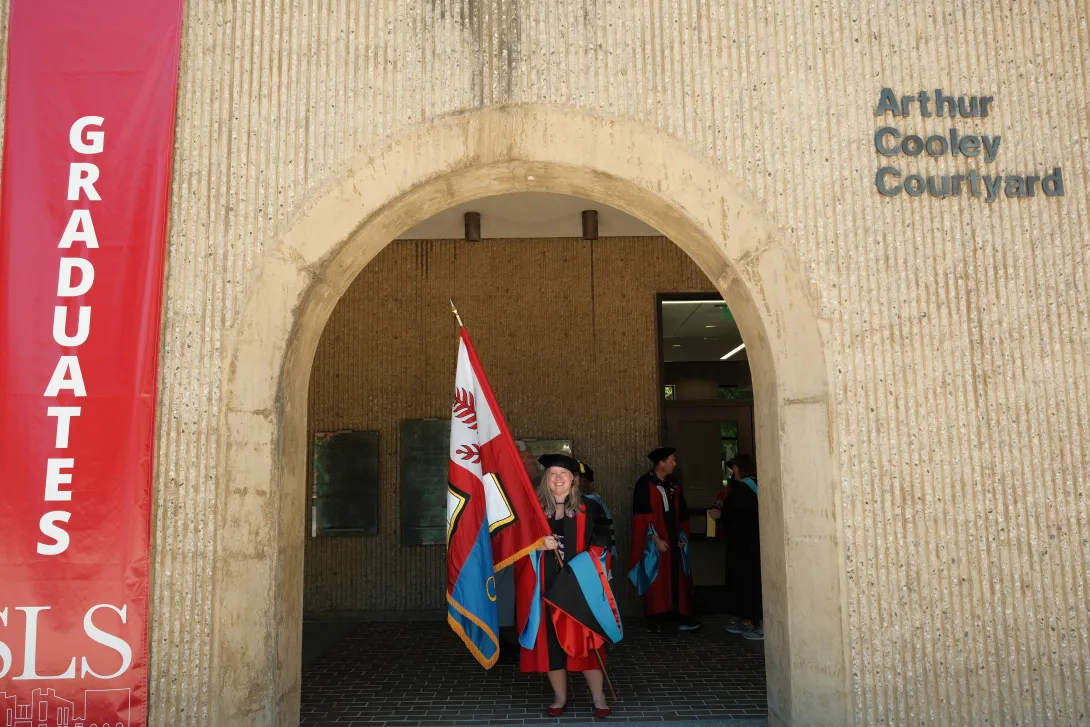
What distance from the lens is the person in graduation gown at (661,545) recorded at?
305 inches

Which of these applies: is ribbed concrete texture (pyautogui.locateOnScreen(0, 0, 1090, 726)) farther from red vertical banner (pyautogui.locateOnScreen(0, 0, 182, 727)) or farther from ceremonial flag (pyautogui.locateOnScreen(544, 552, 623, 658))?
ceremonial flag (pyautogui.locateOnScreen(544, 552, 623, 658))

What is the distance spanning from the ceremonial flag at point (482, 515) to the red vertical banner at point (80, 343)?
1.86 m

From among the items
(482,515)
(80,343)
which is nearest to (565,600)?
(482,515)

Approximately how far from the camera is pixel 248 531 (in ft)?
14.0

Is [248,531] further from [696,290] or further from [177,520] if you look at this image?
[696,290]

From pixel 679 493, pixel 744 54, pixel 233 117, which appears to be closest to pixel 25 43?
pixel 233 117

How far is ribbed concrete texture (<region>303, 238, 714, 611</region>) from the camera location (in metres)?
8.61

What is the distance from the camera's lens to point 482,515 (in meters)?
5.28

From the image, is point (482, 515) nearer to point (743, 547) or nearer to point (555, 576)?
point (555, 576)

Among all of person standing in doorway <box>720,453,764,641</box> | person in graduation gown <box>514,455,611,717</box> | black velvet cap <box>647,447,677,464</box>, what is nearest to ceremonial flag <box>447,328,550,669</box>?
person in graduation gown <box>514,455,611,717</box>

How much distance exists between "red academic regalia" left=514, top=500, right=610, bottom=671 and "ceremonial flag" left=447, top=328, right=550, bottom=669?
0.71 feet

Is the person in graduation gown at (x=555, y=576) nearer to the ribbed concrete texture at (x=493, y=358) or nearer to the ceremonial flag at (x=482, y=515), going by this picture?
the ceremonial flag at (x=482, y=515)

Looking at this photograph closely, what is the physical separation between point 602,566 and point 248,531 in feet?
7.41

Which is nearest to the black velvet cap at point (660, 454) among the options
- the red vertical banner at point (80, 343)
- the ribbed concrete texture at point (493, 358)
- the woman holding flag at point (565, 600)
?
the ribbed concrete texture at point (493, 358)
